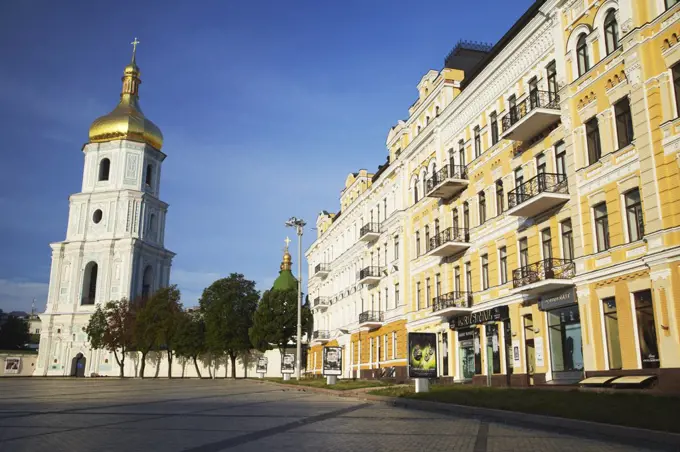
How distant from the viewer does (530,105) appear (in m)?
26.6

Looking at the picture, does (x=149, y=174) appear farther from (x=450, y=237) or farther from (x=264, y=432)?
(x=264, y=432)

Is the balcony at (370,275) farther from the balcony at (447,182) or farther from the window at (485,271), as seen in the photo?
the window at (485,271)

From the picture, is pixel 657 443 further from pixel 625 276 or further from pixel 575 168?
pixel 575 168

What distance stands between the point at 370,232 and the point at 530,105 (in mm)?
22970

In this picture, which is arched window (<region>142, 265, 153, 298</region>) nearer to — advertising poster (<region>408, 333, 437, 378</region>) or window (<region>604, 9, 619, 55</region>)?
advertising poster (<region>408, 333, 437, 378</region>)

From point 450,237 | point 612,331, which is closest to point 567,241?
point 612,331

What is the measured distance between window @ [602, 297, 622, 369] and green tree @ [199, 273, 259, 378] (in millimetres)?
53495

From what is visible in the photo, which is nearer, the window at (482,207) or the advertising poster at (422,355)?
the advertising poster at (422,355)

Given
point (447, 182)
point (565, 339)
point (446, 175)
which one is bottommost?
point (565, 339)

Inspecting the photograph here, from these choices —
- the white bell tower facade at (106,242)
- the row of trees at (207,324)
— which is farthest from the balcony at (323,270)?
the white bell tower facade at (106,242)

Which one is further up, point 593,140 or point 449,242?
point 593,140

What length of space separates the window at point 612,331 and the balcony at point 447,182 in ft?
42.5

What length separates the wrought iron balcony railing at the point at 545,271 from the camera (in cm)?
2400

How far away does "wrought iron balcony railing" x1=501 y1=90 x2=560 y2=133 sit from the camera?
25344mm
